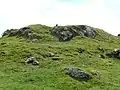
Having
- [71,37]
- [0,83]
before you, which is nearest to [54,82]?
[0,83]

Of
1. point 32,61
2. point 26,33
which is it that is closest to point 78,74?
point 32,61

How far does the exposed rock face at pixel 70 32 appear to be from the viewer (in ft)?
393

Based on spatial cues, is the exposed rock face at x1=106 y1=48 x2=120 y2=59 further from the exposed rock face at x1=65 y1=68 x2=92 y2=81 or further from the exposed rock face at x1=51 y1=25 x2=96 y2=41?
the exposed rock face at x1=65 y1=68 x2=92 y2=81

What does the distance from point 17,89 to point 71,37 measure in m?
63.7

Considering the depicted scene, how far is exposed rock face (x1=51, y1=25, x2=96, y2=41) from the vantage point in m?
120

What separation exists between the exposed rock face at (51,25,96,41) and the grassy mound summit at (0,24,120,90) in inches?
26.1

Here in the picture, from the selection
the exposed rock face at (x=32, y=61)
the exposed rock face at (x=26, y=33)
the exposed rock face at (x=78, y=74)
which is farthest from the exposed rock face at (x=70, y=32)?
the exposed rock face at (x=78, y=74)

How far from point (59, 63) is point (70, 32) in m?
40.6

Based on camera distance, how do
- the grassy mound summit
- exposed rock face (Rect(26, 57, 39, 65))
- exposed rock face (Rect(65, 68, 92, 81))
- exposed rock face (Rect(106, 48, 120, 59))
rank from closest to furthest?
the grassy mound summit
exposed rock face (Rect(65, 68, 92, 81))
exposed rock face (Rect(26, 57, 39, 65))
exposed rock face (Rect(106, 48, 120, 59))

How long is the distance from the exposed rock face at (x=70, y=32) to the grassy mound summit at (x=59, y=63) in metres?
Answer: 0.66

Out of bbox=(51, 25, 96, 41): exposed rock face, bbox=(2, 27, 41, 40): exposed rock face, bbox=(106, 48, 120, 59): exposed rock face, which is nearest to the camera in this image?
bbox=(106, 48, 120, 59): exposed rock face

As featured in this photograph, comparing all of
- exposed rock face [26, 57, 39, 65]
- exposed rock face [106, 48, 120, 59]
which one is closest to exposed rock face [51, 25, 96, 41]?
exposed rock face [106, 48, 120, 59]

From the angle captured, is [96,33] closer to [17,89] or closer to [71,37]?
[71,37]

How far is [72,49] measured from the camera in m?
102
